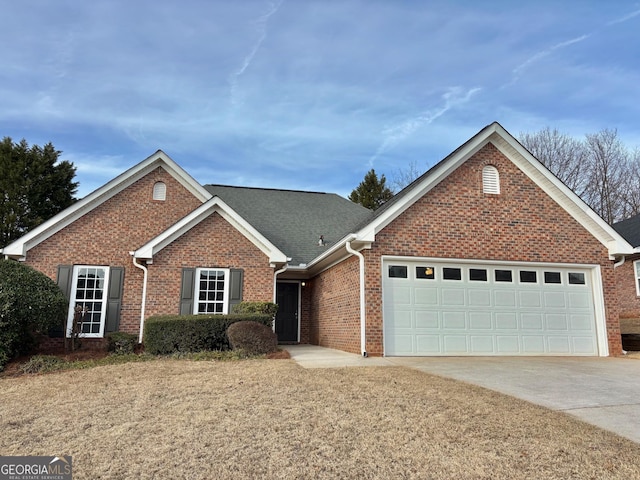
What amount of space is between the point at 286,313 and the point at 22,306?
821 centimetres

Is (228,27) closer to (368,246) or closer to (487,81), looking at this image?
(368,246)

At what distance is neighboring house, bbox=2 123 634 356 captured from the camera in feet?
37.4

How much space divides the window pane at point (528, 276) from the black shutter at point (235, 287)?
8.02 metres

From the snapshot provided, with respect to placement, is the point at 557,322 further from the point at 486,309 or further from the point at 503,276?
the point at 486,309

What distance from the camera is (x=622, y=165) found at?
30.3 meters

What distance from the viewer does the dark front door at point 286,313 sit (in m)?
15.8

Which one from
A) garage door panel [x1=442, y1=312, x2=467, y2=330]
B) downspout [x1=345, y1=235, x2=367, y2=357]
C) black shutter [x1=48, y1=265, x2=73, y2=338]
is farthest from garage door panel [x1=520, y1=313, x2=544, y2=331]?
black shutter [x1=48, y1=265, x2=73, y2=338]

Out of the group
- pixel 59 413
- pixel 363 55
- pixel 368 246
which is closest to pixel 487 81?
pixel 363 55

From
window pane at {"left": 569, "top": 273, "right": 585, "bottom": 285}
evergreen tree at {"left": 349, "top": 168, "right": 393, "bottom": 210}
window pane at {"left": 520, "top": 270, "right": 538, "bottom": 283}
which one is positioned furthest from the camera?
evergreen tree at {"left": 349, "top": 168, "right": 393, "bottom": 210}

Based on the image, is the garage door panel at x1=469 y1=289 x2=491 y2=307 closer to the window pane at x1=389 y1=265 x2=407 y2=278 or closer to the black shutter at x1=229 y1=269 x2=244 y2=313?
the window pane at x1=389 y1=265 x2=407 y2=278

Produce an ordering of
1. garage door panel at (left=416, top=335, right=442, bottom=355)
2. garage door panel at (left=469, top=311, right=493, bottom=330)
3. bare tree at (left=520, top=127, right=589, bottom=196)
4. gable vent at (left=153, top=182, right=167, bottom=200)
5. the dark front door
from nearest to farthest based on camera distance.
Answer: garage door panel at (left=416, top=335, right=442, bottom=355) < garage door panel at (left=469, top=311, right=493, bottom=330) < gable vent at (left=153, top=182, right=167, bottom=200) < the dark front door < bare tree at (left=520, top=127, right=589, bottom=196)

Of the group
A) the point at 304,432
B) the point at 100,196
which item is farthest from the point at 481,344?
the point at 100,196

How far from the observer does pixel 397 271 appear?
37.6 ft

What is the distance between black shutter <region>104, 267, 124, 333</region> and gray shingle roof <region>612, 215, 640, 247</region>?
1947 centimetres
